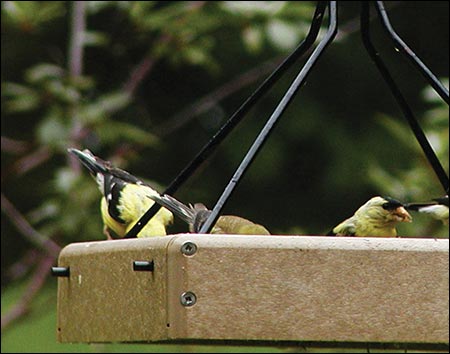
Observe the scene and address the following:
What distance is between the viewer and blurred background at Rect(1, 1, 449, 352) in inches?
172

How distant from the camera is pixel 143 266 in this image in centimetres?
202

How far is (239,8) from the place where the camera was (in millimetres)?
4363

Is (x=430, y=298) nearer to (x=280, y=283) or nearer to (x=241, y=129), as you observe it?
(x=280, y=283)

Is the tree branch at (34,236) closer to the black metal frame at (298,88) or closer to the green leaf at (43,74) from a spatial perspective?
the green leaf at (43,74)

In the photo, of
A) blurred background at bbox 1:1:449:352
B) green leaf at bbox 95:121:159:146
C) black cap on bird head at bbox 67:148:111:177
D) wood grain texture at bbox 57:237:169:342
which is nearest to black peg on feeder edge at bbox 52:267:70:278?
wood grain texture at bbox 57:237:169:342

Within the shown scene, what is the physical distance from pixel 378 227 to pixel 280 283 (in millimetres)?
751

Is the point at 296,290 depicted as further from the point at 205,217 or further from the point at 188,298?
the point at 205,217

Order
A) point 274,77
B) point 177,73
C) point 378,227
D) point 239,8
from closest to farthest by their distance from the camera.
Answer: point 274,77 → point 378,227 → point 239,8 → point 177,73

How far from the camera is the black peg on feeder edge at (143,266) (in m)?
2.02

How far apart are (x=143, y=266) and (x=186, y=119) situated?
2.85 metres

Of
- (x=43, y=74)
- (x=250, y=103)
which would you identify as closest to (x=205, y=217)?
(x=250, y=103)

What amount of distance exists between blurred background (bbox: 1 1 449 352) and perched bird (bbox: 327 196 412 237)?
1.23 m

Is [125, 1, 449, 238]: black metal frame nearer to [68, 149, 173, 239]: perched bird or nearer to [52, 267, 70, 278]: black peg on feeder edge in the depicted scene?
[52, 267, 70, 278]: black peg on feeder edge

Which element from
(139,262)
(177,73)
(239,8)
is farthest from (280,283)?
(177,73)
